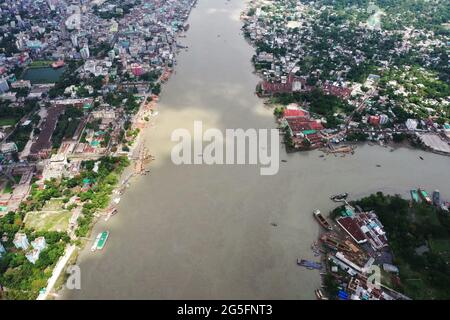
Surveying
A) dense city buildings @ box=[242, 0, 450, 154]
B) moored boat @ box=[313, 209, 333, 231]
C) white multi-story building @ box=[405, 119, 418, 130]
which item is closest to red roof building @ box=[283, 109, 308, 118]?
dense city buildings @ box=[242, 0, 450, 154]

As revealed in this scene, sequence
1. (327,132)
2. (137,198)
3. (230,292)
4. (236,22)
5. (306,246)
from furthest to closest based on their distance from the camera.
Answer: (236,22)
(327,132)
(137,198)
(306,246)
(230,292)

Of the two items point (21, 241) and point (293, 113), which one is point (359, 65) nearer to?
point (293, 113)

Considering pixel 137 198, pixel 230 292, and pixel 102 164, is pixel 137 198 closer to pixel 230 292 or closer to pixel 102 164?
pixel 102 164

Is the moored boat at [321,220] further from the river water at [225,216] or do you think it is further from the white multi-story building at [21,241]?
the white multi-story building at [21,241]

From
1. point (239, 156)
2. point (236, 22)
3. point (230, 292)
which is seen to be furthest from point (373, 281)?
point (236, 22)

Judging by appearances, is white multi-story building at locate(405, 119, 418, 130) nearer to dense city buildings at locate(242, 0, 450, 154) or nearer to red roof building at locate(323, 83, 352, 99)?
dense city buildings at locate(242, 0, 450, 154)

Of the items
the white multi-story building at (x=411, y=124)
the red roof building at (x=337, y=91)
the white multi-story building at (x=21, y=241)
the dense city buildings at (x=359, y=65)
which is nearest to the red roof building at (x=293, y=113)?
the dense city buildings at (x=359, y=65)

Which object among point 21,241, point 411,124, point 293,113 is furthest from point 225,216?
point 411,124

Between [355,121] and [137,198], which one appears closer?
[137,198]
